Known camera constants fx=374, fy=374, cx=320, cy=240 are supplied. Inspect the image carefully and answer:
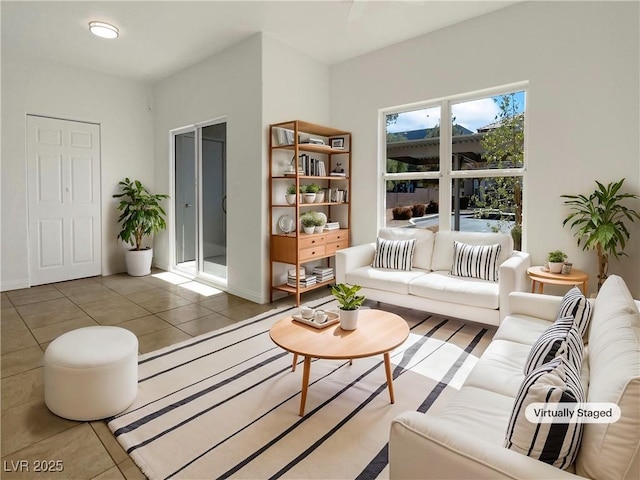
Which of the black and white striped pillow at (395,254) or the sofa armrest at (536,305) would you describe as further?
the black and white striped pillow at (395,254)

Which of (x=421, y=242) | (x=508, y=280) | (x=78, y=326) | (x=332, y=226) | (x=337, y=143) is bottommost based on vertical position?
(x=78, y=326)

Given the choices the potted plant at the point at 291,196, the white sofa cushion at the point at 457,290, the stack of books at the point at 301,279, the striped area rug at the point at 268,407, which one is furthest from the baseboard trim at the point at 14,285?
the white sofa cushion at the point at 457,290

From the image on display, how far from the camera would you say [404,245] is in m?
4.05

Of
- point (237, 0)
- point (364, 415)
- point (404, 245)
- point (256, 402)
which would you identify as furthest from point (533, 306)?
point (237, 0)

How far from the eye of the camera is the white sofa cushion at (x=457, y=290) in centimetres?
310

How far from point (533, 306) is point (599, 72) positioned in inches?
85.1

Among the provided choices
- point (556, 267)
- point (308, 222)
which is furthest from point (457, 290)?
point (308, 222)

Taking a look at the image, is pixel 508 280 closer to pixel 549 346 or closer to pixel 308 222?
pixel 549 346

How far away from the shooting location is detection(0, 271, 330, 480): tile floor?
1780 millimetres

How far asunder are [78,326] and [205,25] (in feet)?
10.7

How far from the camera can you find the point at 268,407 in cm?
221

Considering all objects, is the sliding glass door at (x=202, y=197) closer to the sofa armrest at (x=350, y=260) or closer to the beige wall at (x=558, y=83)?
the sofa armrest at (x=350, y=260)

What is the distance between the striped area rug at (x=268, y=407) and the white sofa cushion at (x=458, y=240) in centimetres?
84

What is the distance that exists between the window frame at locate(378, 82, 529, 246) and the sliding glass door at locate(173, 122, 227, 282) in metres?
2.04
